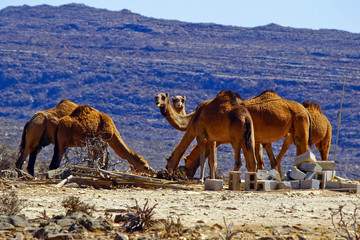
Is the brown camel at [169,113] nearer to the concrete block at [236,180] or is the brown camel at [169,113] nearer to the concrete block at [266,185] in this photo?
the concrete block at [236,180]

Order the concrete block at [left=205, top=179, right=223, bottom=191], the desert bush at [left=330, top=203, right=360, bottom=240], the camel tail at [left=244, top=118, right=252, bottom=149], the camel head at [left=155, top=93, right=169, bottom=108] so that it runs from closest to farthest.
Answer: the desert bush at [left=330, top=203, right=360, bottom=240]
the concrete block at [left=205, top=179, right=223, bottom=191]
the camel tail at [left=244, top=118, right=252, bottom=149]
the camel head at [left=155, top=93, right=169, bottom=108]

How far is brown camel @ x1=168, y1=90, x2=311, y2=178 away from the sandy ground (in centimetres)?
415

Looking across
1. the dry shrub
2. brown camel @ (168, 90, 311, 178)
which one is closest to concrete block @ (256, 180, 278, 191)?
the dry shrub

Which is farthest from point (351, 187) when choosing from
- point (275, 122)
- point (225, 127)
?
point (275, 122)

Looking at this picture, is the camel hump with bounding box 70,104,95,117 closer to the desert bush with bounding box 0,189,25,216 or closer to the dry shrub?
the dry shrub

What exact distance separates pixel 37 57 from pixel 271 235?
128032mm

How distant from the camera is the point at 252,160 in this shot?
16.9 meters

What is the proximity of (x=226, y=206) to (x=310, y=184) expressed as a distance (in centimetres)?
383

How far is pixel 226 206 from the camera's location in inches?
475

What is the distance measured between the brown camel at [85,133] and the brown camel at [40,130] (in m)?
1.37

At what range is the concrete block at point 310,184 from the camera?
1536 centimetres

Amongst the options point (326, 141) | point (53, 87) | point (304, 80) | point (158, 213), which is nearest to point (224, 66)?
point (304, 80)

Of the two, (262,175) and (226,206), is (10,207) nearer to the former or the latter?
(226,206)

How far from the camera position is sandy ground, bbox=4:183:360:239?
1032 centimetres
